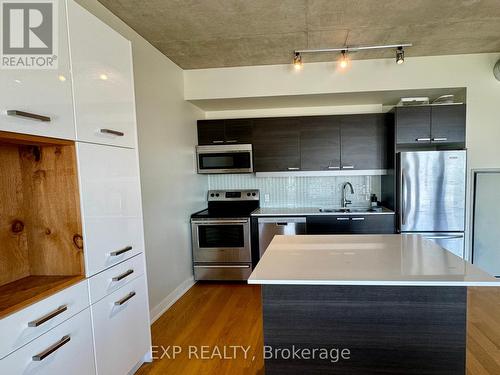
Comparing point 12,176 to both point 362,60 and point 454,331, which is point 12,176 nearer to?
point 454,331

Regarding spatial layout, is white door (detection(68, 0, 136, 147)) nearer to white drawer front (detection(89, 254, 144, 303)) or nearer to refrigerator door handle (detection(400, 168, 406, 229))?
white drawer front (detection(89, 254, 144, 303))

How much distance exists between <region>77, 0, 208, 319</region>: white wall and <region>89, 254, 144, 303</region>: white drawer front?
70cm

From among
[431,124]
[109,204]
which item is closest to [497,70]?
[431,124]

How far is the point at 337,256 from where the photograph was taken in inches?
70.3

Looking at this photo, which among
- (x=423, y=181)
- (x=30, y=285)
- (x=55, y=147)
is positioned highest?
(x=55, y=147)

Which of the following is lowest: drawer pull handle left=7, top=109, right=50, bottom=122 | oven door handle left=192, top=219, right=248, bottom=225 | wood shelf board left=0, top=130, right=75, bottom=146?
oven door handle left=192, top=219, right=248, bottom=225

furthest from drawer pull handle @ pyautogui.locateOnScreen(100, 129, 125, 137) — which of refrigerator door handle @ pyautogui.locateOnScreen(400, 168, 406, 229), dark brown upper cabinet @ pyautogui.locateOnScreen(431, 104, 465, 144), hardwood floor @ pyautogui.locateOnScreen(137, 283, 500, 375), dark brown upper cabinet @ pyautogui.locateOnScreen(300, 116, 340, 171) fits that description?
dark brown upper cabinet @ pyautogui.locateOnScreen(431, 104, 465, 144)

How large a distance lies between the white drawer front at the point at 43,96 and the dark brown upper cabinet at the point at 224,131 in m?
2.61

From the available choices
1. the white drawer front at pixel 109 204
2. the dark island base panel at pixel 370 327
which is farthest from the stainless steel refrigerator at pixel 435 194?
the white drawer front at pixel 109 204

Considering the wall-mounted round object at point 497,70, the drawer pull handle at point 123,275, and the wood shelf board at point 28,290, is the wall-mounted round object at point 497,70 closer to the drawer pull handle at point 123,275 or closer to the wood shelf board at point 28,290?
the drawer pull handle at point 123,275

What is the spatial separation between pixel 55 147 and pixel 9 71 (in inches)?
17.8

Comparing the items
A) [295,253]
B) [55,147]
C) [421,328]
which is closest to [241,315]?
[295,253]

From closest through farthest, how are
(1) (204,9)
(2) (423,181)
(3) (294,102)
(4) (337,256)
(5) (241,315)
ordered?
(4) (337,256) < (1) (204,9) < (5) (241,315) < (2) (423,181) < (3) (294,102)

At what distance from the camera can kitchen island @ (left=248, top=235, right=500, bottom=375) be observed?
149 centimetres
